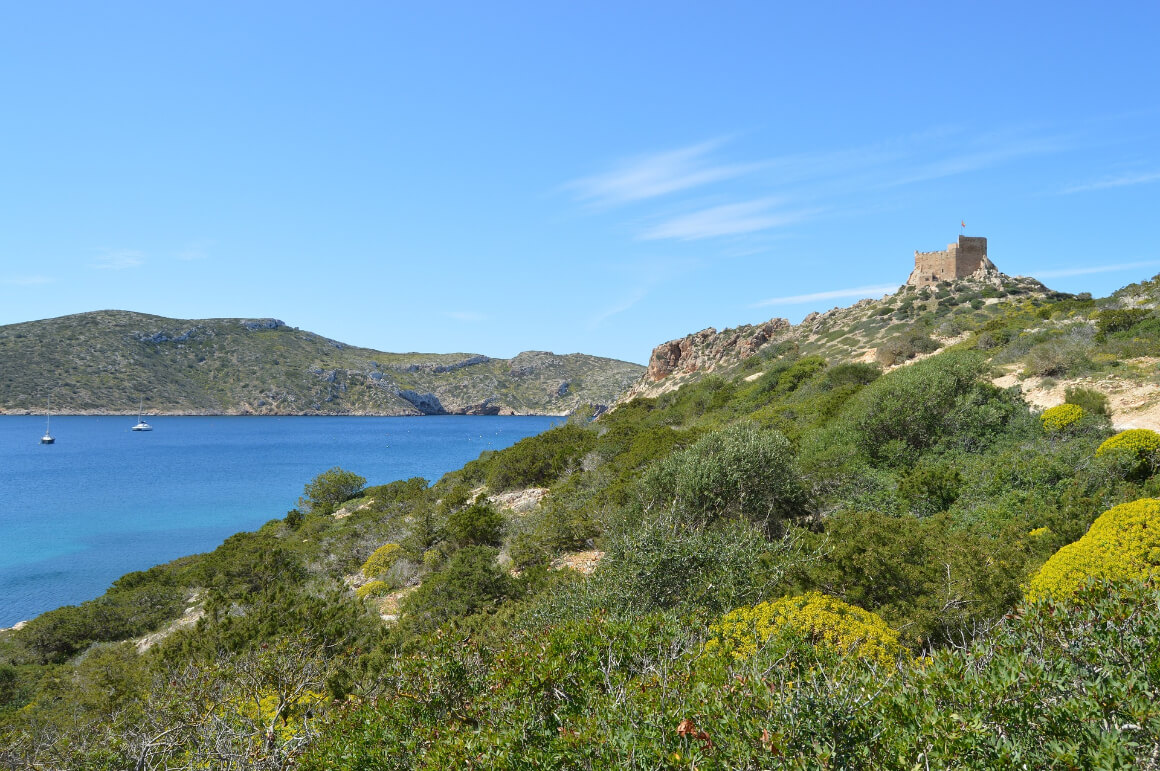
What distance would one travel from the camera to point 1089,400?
60.3 feet

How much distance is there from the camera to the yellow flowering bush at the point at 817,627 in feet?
22.7

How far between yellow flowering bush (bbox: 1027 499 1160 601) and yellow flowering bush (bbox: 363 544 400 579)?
18.6 meters

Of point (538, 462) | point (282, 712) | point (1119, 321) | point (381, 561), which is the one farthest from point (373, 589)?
point (1119, 321)

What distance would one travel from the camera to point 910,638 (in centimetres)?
838

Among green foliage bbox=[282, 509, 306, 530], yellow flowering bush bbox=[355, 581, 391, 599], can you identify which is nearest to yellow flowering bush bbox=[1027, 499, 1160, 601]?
yellow flowering bush bbox=[355, 581, 391, 599]

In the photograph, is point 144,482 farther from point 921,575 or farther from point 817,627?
point 921,575

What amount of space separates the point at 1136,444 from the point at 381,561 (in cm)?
2161

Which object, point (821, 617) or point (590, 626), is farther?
point (821, 617)

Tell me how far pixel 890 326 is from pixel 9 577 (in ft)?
180

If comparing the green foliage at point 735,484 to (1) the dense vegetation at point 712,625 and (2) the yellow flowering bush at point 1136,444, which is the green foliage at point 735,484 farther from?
(2) the yellow flowering bush at point 1136,444

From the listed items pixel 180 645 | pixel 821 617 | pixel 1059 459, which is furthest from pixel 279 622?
pixel 1059 459

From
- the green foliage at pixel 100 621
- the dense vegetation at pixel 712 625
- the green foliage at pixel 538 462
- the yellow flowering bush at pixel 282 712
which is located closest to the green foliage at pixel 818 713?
the dense vegetation at pixel 712 625

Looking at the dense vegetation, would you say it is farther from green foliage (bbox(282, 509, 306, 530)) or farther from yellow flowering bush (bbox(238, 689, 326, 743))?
green foliage (bbox(282, 509, 306, 530))

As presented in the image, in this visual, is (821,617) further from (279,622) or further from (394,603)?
(394,603)
